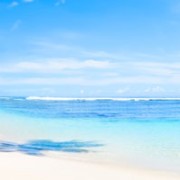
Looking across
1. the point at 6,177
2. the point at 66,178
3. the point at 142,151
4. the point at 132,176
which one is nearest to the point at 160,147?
the point at 142,151

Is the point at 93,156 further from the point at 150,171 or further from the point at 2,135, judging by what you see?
the point at 2,135

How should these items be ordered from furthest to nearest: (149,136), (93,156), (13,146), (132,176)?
1. (149,136)
2. (13,146)
3. (93,156)
4. (132,176)

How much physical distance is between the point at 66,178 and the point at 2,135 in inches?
289

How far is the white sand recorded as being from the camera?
22.3 ft

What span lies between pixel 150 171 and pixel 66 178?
2096mm

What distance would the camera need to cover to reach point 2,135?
13.6 m

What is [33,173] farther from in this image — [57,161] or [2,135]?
[2,135]

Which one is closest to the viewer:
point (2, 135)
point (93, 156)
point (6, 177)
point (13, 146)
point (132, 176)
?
point (6, 177)

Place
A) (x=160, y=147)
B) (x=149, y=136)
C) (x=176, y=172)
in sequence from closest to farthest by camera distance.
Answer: (x=176, y=172)
(x=160, y=147)
(x=149, y=136)

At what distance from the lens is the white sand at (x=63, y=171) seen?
6.80 metres

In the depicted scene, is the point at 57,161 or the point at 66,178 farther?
the point at 57,161

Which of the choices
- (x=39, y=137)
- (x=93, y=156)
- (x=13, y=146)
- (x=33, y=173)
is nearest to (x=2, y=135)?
(x=39, y=137)

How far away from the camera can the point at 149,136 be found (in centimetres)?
1555

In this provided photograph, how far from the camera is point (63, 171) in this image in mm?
7320
